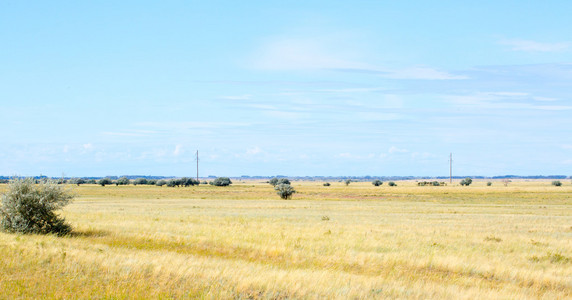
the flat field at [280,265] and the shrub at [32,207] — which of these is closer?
the flat field at [280,265]

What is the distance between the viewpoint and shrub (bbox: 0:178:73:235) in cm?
2448

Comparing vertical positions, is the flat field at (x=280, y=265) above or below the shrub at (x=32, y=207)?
below

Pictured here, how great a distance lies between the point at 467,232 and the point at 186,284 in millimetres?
22131

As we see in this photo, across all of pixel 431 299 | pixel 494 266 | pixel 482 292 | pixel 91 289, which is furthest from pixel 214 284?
pixel 494 266

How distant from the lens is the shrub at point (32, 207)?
80.3ft

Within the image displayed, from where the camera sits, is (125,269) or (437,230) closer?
(125,269)

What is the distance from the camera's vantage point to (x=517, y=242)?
2636cm

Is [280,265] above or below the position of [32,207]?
below

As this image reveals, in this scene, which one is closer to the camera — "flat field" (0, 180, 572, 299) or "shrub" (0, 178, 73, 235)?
"flat field" (0, 180, 572, 299)

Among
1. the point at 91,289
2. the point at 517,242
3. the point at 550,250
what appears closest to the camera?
the point at 91,289

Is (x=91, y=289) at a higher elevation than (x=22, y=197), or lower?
lower

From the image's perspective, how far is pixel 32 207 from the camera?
972 inches

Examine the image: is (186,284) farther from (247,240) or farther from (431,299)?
(247,240)

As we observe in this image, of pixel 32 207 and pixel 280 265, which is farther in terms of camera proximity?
pixel 32 207
